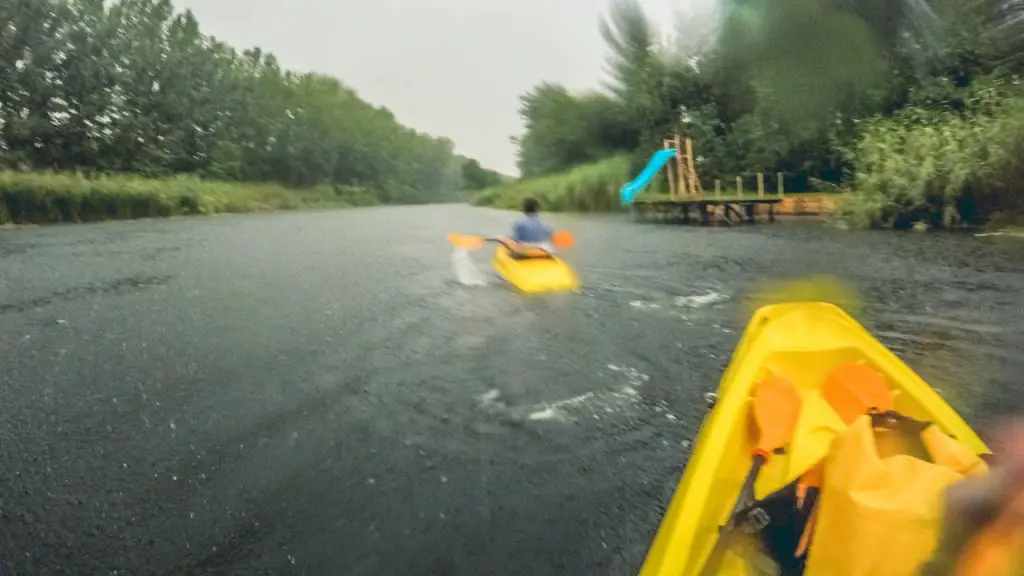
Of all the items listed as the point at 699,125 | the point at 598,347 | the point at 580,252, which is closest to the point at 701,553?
the point at 598,347

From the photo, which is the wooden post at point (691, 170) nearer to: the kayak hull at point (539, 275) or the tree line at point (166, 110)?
the tree line at point (166, 110)

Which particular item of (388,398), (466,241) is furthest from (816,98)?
(388,398)

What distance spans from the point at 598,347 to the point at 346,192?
6279 millimetres

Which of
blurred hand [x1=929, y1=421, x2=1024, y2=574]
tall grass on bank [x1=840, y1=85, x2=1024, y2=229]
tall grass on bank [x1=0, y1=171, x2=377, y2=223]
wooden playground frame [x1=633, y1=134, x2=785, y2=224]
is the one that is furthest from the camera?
tall grass on bank [x1=0, y1=171, x2=377, y2=223]

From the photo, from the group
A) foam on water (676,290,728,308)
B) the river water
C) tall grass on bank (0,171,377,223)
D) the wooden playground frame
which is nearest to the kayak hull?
the river water

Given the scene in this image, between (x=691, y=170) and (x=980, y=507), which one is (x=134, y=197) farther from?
(x=980, y=507)

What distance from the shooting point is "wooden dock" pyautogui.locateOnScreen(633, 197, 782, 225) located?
298 inches

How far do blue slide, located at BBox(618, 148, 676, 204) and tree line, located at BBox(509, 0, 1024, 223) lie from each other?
0.39ft

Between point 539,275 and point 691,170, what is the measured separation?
4092mm

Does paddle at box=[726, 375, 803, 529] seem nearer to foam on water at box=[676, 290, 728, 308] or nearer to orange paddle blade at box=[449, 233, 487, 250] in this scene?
foam on water at box=[676, 290, 728, 308]

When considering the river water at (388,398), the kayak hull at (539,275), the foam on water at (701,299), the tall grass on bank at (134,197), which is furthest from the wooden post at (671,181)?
the kayak hull at (539,275)

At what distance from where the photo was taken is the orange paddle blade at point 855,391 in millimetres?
1242

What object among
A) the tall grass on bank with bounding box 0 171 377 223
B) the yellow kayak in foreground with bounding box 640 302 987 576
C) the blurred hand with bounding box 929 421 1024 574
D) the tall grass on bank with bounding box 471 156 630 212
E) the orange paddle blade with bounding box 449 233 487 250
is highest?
the tall grass on bank with bounding box 0 171 377 223

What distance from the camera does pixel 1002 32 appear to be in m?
2.55
